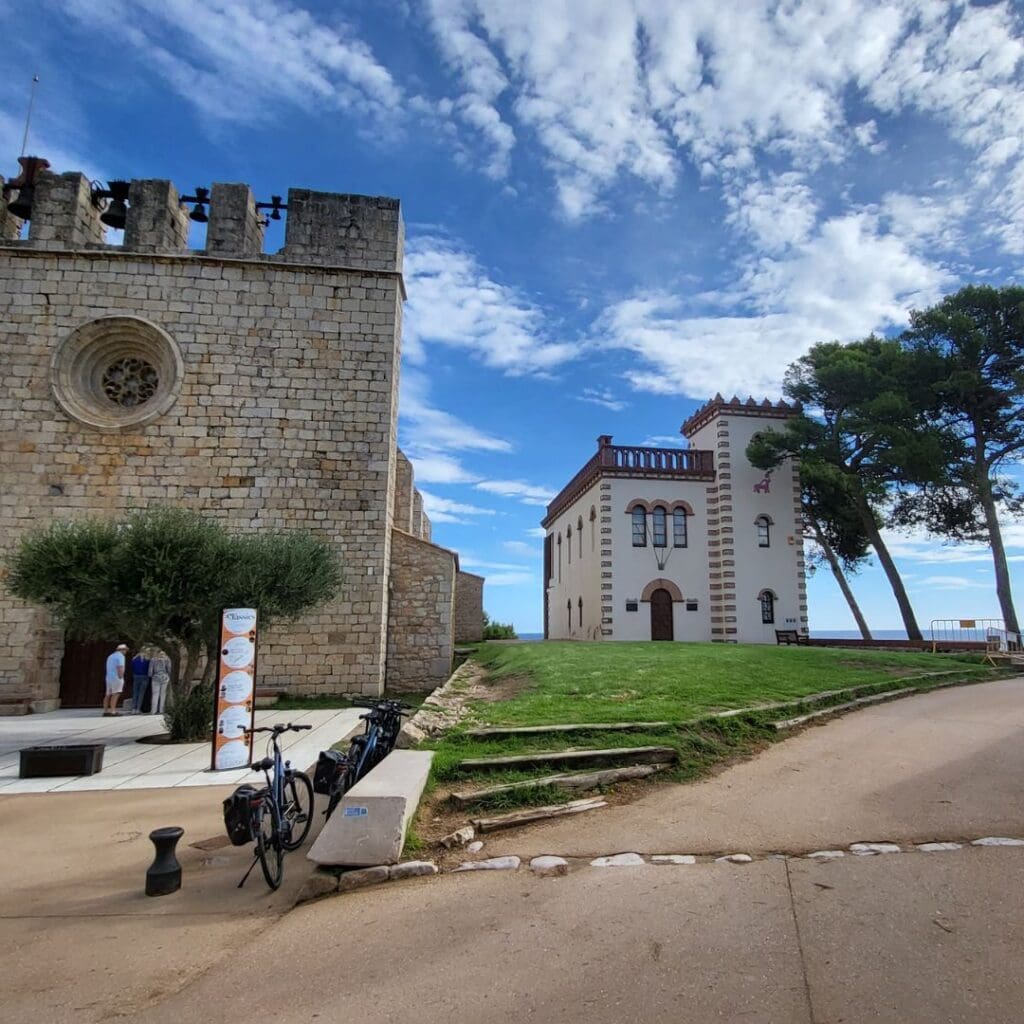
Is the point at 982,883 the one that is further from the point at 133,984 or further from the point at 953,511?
the point at 953,511

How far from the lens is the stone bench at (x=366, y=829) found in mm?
4590

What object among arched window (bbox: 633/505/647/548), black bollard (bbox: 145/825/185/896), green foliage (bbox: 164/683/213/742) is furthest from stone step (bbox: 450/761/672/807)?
arched window (bbox: 633/505/647/548)

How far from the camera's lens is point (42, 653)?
1429cm

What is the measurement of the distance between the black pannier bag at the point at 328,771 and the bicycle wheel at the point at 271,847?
85 cm

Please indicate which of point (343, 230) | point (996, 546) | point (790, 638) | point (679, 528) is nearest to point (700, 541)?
point (679, 528)

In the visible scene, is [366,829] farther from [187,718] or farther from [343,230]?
[343,230]

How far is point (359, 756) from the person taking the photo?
642 cm

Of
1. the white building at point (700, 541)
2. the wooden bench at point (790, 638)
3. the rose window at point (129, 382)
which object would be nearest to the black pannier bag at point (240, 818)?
the rose window at point (129, 382)

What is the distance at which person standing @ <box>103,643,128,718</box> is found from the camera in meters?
13.2

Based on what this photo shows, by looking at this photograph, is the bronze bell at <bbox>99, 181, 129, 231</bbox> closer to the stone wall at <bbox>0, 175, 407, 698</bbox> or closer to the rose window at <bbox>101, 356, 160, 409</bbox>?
the stone wall at <bbox>0, 175, 407, 698</bbox>

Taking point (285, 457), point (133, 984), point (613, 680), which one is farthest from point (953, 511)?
point (133, 984)

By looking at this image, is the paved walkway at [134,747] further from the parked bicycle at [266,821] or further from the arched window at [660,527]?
the arched window at [660,527]

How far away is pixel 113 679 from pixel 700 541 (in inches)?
796

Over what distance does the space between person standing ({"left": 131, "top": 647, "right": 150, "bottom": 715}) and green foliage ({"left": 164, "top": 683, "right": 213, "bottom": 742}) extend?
174 inches
